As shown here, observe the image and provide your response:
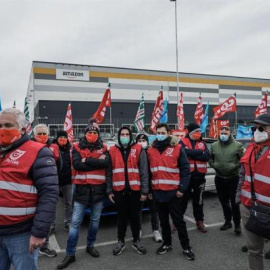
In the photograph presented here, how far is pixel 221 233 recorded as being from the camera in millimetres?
4637

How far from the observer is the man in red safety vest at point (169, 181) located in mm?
3895

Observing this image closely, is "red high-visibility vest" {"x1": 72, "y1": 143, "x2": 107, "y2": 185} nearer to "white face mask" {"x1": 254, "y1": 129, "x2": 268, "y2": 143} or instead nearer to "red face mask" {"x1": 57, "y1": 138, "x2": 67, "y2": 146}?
"red face mask" {"x1": 57, "y1": 138, "x2": 67, "y2": 146}

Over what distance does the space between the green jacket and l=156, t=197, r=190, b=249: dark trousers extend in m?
1.28

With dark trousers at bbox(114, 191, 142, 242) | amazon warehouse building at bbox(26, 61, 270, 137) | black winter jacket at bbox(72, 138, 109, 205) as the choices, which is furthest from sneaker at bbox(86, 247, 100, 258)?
amazon warehouse building at bbox(26, 61, 270, 137)

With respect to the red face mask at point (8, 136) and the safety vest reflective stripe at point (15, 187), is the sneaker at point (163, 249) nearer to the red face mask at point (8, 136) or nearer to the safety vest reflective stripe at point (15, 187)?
the safety vest reflective stripe at point (15, 187)

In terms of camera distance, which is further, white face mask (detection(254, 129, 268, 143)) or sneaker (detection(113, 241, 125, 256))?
sneaker (detection(113, 241, 125, 256))

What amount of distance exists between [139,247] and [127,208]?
0.59m

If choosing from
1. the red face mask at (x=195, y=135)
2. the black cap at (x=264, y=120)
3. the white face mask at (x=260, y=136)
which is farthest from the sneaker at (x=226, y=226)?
the black cap at (x=264, y=120)

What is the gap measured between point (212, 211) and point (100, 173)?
3.22 metres

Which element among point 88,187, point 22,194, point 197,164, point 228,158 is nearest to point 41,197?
point 22,194

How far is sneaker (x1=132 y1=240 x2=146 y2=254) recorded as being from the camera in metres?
3.92

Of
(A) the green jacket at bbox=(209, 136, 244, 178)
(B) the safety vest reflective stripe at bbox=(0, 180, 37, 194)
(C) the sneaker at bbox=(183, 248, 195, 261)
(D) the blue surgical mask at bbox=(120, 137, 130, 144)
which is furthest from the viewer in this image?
(A) the green jacket at bbox=(209, 136, 244, 178)

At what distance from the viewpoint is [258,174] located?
270cm

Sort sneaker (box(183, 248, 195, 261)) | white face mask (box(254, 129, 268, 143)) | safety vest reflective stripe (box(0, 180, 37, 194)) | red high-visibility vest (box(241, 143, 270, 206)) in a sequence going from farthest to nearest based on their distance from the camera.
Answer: sneaker (box(183, 248, 195, 261)) → white face mask (box(254, 129, 268, 143)) → red high-visibility vest (box(241, 143, 270, 206)) → safety vest reflective stripe (box(0, 180, 37, 194))
